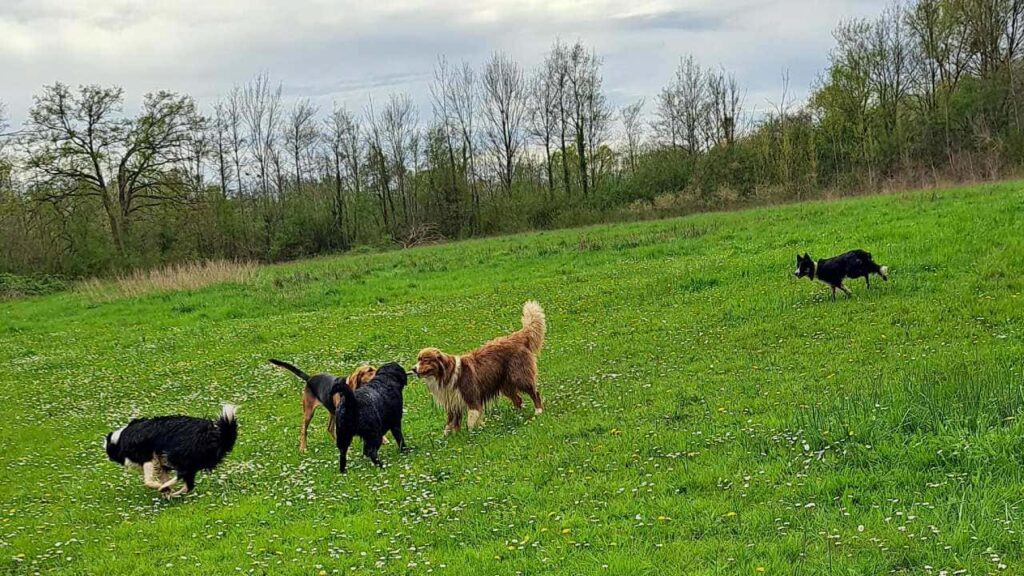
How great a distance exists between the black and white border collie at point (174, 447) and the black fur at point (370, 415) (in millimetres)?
1543

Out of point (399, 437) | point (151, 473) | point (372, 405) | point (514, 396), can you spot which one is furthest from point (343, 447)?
point (514, 396)

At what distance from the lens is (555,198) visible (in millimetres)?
60406

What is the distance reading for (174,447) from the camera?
8.91 meters

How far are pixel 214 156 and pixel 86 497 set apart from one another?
175ft

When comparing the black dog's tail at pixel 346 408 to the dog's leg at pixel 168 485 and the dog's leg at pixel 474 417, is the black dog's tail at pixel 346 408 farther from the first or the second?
the dog's leg at pixel 168 485

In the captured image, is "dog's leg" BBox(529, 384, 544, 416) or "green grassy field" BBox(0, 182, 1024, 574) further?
"dog's leg" BBox(529, 384, 544, 416)

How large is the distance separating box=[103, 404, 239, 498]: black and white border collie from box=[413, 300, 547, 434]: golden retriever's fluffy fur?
2.88 metres

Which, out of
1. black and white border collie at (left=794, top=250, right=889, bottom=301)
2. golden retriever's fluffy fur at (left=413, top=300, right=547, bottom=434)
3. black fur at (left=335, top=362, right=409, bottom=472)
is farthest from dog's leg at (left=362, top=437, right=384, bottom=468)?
black and white border collie at (left=794, top=250, right=889, bottom=301)

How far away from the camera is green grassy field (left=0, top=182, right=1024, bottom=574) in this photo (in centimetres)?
577

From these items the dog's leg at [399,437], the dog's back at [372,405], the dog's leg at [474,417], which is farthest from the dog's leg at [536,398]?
the dog's leg at [399,437]

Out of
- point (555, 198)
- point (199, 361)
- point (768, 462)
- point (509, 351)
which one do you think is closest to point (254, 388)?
point (199, 361)

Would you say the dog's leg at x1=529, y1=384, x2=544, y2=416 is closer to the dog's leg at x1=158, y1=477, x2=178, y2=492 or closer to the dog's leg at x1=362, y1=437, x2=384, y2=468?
the dog's leg at x1=362, y1=437, x2=384, y2=468

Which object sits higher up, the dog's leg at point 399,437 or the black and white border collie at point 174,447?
the black and white border collie at point 174,447

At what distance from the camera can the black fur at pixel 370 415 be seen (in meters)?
9.06
